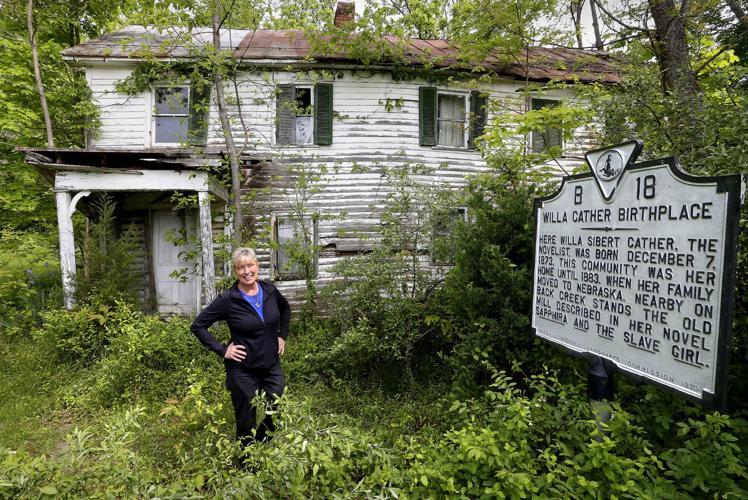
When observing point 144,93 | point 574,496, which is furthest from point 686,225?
point 144,93

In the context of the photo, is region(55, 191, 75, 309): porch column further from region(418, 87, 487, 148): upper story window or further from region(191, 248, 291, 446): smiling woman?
region(418, 87, 487, 148): upper story window

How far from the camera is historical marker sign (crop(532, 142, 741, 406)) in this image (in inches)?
78.8

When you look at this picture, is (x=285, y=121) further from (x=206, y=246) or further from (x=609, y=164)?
(x=609, y=164)

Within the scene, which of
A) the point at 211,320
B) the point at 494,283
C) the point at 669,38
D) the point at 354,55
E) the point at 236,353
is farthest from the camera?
the point at 354,55

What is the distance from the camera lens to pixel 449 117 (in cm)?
1070

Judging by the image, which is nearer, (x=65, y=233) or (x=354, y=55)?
(x=65, y=233)

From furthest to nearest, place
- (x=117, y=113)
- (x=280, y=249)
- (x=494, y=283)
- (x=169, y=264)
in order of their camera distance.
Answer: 1. (x=169, y=264)
2. (x=280, y=249)
3. (x=117, y=113)
4. (x=494, y=283)

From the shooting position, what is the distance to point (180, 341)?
6.36m

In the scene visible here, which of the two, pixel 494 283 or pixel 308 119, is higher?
pixel 308 119

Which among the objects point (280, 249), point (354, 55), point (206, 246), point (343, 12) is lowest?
point (280, 249)

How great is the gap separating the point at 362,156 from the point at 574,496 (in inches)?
347

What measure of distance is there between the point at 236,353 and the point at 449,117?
9.16 meters

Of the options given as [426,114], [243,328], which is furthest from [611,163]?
[426,114]

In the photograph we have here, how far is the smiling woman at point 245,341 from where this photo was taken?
3432mm
